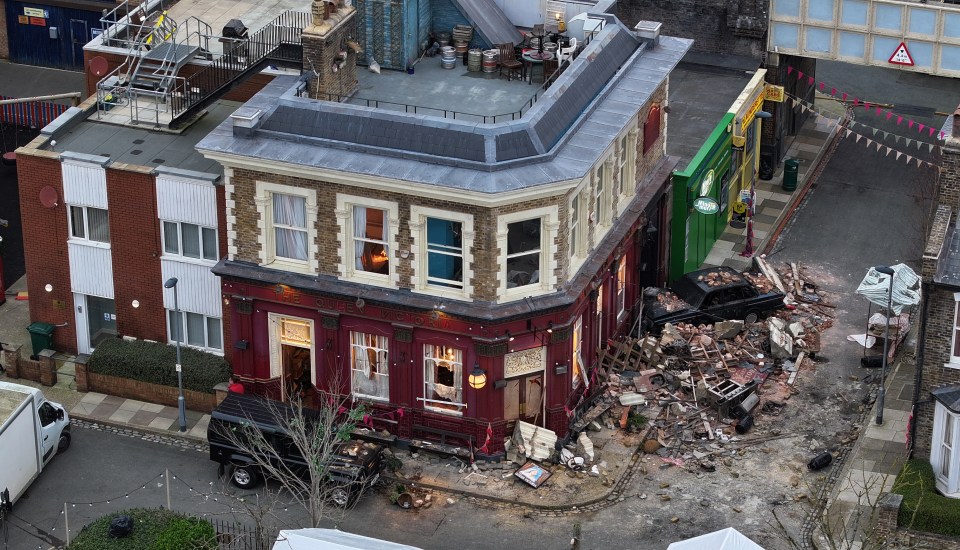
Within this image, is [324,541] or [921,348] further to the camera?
[921,348]

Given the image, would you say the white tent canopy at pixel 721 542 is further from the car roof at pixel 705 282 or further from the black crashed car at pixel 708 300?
the car roof at pixel 705 282

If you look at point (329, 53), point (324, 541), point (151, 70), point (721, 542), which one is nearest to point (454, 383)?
point (324, 541)

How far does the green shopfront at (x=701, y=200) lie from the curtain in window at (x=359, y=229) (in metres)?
14.1

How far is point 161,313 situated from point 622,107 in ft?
53.0

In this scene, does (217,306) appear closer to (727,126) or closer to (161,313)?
(161,313)

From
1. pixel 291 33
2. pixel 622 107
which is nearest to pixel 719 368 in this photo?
pixel 622 107

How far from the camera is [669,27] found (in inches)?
2825

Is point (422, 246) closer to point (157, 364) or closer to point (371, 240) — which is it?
point (371, 240)

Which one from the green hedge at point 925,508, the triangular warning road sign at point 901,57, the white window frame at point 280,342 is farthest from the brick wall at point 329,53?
the triangular warning road sign at point 901,57

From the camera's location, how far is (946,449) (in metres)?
49.3

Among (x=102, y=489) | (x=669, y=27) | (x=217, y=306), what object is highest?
(x=669, y=27)

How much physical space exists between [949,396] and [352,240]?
17.5m

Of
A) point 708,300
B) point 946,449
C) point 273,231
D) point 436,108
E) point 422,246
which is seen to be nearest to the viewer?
point 946,449

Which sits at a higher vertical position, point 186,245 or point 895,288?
point 186,245
